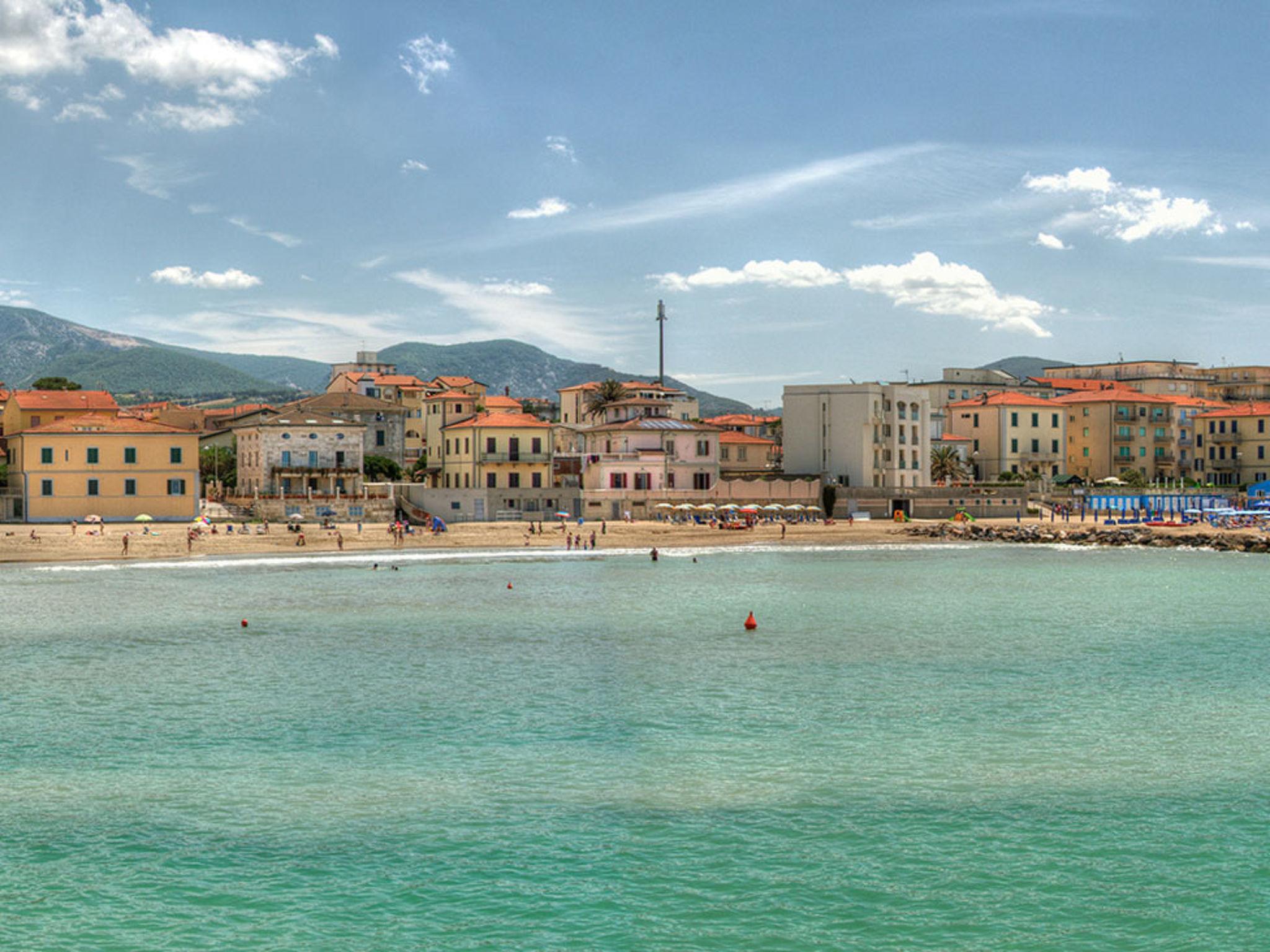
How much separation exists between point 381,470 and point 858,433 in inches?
1510

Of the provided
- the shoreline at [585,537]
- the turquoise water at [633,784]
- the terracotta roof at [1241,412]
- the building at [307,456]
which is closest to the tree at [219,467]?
the building at [307,456]

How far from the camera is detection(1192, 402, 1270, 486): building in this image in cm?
11781

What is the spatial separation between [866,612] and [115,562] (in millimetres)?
39280

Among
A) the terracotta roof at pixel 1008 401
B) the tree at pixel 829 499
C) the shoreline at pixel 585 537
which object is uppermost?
the terracotta roof at pixel 1008 401

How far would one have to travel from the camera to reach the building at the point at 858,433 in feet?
316

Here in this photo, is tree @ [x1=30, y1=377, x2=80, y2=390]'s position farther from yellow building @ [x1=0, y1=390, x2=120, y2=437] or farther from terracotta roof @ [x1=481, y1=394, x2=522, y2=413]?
terracotta roof @ [x1=481, y1=394, x2=522, y2=413]

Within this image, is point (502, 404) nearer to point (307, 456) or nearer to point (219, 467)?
point (219, 467)

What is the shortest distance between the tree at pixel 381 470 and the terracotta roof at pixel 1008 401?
5421 cm

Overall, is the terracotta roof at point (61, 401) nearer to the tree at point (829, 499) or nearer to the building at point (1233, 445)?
the tree at point (829, 499)

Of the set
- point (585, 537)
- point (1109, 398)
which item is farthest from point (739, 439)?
point (1109, 398)

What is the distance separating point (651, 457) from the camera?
92625 millimetres

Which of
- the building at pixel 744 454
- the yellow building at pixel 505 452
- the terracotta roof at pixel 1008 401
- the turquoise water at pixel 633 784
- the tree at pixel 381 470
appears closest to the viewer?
the turquoise water at pixel 633 784

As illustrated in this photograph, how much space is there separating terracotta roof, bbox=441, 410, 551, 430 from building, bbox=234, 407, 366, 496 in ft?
29.7

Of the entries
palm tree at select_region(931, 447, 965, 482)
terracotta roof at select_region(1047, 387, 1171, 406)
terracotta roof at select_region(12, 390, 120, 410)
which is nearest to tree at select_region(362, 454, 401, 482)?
terracotta roof at select_region(12, 390, 120, 410)
